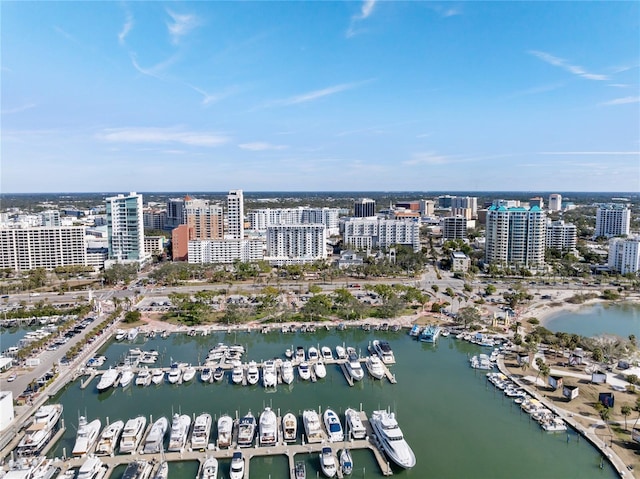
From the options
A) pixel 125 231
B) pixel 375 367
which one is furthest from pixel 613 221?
pixel 125 231

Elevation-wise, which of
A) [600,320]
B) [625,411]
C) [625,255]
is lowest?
[600,320]

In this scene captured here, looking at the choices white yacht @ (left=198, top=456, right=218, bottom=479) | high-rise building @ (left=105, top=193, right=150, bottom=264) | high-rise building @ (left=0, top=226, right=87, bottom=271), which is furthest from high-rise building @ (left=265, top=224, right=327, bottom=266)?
white yacht @ (left=198, top=456, right=218, bottom=479)

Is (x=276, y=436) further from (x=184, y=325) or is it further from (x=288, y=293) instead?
(x=288, y=293)

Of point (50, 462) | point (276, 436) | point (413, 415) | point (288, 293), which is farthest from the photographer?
point (288, 293)

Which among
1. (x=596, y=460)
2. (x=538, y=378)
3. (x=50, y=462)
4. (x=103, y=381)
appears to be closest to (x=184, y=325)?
(x=103, y=381)

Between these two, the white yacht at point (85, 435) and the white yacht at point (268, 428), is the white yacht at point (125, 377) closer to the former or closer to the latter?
the white yacht at point (85, 435)

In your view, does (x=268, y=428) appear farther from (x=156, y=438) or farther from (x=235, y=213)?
(x=235, y=213)
